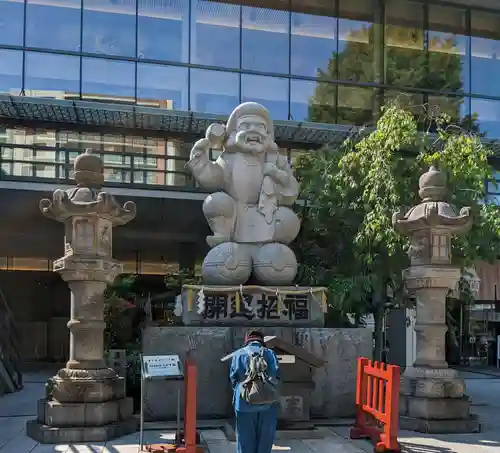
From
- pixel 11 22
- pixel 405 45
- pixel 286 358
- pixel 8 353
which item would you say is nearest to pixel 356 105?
pixel 405 45

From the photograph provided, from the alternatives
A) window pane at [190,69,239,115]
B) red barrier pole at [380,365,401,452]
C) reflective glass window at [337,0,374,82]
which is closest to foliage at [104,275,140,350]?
window pane at [190,69,239,115]

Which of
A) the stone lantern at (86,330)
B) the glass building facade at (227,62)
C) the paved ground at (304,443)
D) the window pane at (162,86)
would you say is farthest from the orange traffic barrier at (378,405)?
the window pane at (162,86)

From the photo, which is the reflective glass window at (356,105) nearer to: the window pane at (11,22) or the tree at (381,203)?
the tree at (381,203)

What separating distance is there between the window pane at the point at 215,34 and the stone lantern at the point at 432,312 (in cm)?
869

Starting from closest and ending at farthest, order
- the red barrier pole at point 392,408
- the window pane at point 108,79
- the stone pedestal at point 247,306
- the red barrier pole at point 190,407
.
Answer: the red barrier pole at point 190,407, the red barrier pole at point 392,408, the stone pedestal at point 247,306, the window pane at point 108,79

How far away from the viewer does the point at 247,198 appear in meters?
9.77

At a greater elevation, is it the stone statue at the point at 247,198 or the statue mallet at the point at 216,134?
the statue mallet at the point at 216,134

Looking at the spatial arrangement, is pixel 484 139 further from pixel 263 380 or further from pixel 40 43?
pixel 263 380

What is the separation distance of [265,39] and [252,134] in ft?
25.9

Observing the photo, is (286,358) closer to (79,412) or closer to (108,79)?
(79,412)

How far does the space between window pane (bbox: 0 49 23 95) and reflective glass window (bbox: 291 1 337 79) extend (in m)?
6.74

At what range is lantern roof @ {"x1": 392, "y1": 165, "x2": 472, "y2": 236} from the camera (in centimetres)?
859

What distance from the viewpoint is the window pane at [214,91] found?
1591 centimetres

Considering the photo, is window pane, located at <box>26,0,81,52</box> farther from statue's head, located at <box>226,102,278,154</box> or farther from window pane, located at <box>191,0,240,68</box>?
statue's head, located at <box>226,102,278,154</box>
